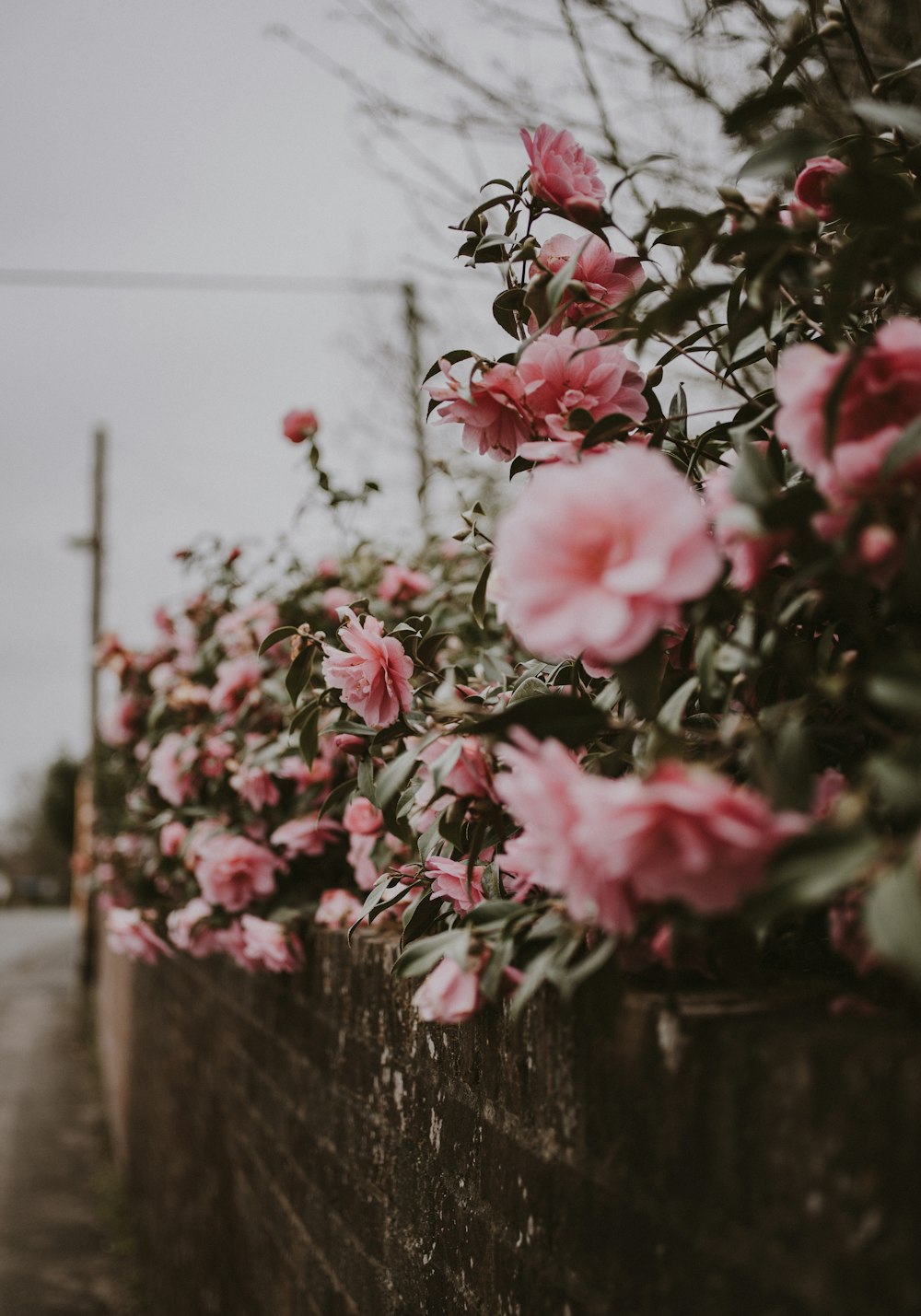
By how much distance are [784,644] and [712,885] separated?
11.8 inches

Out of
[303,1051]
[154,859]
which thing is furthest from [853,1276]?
[154,859]

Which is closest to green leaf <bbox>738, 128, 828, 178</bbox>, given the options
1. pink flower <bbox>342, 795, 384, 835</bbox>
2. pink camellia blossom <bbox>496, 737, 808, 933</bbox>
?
pink camellia blossom <bbox>496, 737, 808, 933</bbox>

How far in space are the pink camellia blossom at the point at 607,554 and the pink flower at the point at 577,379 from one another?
345mm

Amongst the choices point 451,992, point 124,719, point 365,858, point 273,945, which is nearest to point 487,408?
point 451,992

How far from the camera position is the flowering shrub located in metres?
0.56

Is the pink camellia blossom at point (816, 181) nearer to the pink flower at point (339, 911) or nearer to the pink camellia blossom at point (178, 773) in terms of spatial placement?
the pink flower at point (339, 911)

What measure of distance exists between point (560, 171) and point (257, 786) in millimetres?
1283

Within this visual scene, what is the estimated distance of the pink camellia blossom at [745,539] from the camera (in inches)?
25.4

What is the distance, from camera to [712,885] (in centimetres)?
55

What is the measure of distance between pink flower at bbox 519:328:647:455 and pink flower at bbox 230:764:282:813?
3.81 feet

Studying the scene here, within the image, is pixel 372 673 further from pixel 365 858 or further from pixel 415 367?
pixel 415 367

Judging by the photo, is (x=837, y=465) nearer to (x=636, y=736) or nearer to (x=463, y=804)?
(x=636, y=736)

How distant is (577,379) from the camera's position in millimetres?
956

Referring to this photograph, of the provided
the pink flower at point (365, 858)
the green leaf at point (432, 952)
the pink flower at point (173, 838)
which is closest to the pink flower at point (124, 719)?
the pink flower at point (173, 838)
